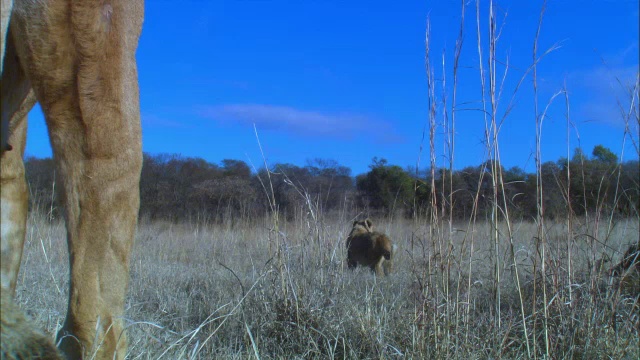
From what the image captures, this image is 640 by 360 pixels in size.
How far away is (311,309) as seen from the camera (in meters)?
3.18

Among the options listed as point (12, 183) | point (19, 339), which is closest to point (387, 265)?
point (12, 183)

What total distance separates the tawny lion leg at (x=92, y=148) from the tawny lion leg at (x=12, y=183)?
0.17 m

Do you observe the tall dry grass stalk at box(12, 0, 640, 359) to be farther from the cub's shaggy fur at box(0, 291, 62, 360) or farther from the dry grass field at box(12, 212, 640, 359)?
the cub's shaggy fur at box(0, 291, 62, 360)

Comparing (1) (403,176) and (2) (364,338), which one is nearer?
(2) (364,338)

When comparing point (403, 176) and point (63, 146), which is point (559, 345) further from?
point (403, 176)

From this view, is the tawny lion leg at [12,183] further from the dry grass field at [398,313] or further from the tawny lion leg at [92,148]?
the dry grass field at [398,313]

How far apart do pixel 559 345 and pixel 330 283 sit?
129 cm

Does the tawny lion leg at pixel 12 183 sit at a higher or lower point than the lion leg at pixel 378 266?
higher

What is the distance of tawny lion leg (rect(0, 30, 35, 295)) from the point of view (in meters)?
2.05

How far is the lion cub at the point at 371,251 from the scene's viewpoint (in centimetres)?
644

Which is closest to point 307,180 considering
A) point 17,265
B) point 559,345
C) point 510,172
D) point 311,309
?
point 510,172

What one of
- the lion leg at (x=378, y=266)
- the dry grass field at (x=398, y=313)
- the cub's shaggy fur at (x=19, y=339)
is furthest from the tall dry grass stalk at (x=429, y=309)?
the lion leg at (x=378, y=266)

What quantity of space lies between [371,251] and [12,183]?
189 inches

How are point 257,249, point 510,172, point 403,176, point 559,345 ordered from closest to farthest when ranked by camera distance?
point 559,345 → point 510,172 → point 257,249 → point 403,176
